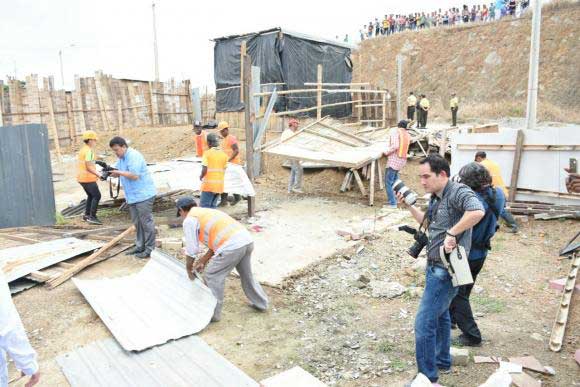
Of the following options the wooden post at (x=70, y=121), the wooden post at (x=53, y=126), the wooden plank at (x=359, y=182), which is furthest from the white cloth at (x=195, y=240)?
the wooden post at (x=70, y=121)

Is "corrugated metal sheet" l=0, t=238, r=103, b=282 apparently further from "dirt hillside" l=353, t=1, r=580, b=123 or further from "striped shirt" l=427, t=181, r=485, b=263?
"dirt hillside" l=353, t=1, r=580, b=123

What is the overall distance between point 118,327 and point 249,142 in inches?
176

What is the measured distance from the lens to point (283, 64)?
588 inches

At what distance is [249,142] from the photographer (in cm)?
802

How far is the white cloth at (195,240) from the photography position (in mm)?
4281

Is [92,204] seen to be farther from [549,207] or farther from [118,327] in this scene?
[549,207]

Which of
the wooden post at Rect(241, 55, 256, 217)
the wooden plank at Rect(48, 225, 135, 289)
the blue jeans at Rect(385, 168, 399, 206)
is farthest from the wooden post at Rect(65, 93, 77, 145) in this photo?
the blue jeans at Rect(385, 168, 399, 206)

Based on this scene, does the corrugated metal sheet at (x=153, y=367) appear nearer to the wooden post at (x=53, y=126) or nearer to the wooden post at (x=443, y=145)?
the wooden post at (x=443, y=145)

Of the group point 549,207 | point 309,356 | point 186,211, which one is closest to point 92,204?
point 186,211

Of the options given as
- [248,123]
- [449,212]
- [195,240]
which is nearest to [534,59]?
[248,123]

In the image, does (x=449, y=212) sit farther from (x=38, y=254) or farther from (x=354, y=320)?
(x=38, y=254)

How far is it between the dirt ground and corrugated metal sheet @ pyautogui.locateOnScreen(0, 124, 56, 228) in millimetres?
2673

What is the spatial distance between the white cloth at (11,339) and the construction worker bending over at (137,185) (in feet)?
12.7

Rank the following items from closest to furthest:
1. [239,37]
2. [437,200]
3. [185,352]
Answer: [437,200]
[185,352]
[239,37]
